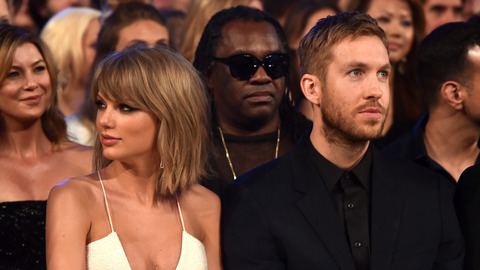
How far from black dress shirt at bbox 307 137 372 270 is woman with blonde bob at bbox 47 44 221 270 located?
48 cm

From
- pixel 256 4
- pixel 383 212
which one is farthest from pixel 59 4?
pixel 383 212

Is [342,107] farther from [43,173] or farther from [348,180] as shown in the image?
[43,173]

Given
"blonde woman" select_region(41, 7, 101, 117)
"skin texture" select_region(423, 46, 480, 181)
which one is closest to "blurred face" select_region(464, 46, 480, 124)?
"skin texture" select_region(423, 46, 480, 181)

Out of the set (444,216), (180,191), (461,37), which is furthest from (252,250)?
(461,37)

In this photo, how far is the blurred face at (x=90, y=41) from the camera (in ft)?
18.9

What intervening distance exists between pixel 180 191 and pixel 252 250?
0.46 m

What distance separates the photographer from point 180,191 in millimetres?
3348

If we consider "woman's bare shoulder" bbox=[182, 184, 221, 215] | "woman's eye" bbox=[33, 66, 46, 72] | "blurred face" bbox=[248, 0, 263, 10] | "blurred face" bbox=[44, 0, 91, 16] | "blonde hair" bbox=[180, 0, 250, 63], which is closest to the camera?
"woman's bare shoulder" bbox=[182, 184, 221, 215]

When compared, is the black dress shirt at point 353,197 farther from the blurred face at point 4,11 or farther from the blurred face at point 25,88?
the blurred face at point 4,11

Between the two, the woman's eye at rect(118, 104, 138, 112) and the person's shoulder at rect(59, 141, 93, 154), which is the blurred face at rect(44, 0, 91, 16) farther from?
the woman's eye at rect(118, 104, 138, 112)

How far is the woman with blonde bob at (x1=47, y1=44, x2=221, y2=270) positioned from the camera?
10.1 ft

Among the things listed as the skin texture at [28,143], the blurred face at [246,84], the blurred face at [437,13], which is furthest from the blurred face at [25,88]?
the blurred face at [437,13]

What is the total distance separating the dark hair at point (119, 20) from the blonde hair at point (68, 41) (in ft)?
1.92

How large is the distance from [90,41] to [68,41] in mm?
153
